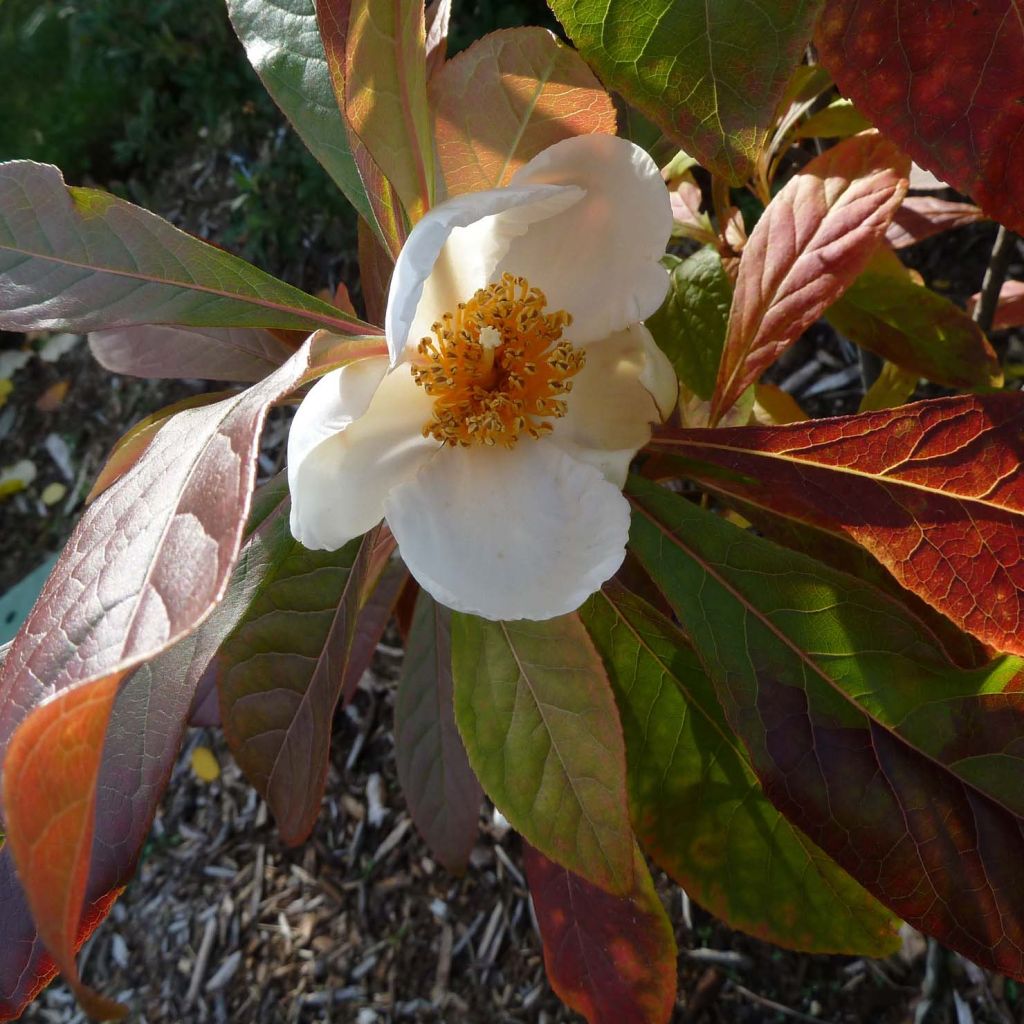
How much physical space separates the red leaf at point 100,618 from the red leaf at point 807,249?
1.59 ft

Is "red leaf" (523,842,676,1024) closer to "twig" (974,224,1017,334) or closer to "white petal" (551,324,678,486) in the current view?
"white petal" (551,324,678,486)

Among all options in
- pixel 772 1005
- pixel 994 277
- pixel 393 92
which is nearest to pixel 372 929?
pixel 772 1005

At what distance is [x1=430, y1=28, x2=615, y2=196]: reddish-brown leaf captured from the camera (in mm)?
644

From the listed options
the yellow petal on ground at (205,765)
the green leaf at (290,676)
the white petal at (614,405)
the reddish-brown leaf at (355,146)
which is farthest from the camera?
the yellow petal on ground at (205,765)

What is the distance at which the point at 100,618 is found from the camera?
1.61 feet

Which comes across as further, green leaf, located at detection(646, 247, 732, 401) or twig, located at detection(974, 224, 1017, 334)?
twig, located at detection(974, 224, 1017, 334)

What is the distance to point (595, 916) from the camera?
93cm

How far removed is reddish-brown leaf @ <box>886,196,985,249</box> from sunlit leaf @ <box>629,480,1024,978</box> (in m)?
0.70

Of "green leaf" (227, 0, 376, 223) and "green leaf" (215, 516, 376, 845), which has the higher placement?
"green leaf" (227, 0, 376, 223)

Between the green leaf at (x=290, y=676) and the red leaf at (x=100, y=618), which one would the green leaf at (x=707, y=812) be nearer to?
the green leaf at (x=290, y=676)

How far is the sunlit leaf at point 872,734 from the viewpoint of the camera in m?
0.65

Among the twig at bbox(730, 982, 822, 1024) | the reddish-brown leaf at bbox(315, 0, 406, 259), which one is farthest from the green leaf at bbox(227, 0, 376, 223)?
the twig at bbox(730, 982, 822, 1024)

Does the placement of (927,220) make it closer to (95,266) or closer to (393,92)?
(393,92)

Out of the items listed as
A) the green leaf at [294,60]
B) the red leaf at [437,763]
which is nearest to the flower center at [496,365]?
the green leaf at [294,60]
